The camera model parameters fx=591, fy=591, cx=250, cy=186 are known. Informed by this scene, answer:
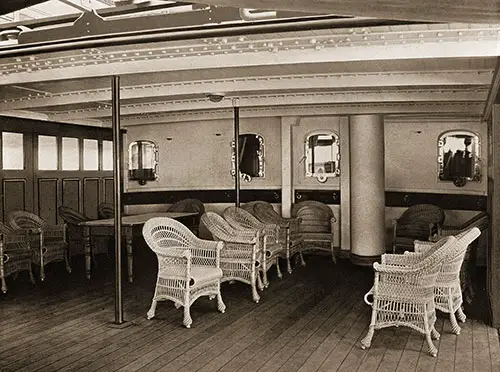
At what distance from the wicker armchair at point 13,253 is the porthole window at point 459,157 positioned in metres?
6.85

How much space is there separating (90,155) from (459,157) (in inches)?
272

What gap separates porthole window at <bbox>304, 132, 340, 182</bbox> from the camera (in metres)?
11.0

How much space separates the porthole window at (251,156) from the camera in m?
11.7

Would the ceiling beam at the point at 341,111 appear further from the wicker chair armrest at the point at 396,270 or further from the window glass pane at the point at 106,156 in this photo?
the wicker chair armrest at the point at 396,270

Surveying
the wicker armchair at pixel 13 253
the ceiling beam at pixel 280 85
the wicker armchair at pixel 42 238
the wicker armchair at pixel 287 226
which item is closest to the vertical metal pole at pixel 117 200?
the ceiling beam at pixel 280 85

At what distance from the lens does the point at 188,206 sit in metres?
11.7

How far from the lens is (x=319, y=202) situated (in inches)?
428

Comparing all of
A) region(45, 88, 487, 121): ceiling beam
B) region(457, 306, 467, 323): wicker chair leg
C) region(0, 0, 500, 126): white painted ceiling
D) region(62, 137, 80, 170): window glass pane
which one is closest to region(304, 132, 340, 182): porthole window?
region(0, 0, 500, 126): white painted ceiling

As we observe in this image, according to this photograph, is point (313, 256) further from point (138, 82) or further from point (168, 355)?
point (168, 355)

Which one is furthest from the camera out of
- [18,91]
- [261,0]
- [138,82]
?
[18,91]

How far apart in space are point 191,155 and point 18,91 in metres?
4.72

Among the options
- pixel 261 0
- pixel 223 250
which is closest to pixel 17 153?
pixel 223 250

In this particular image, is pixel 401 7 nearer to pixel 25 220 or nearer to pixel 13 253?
pixel 13 253

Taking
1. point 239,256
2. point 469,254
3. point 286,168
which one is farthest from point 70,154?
point 469,254
